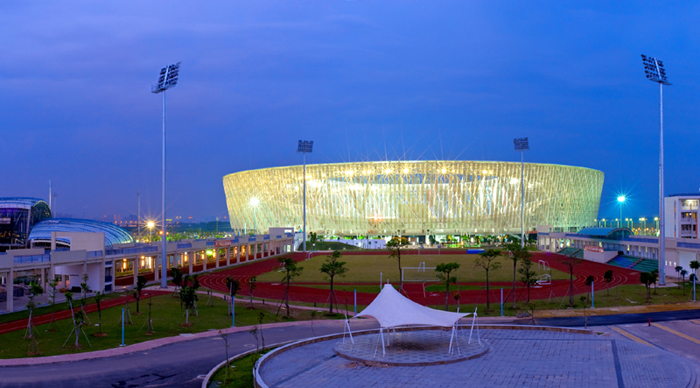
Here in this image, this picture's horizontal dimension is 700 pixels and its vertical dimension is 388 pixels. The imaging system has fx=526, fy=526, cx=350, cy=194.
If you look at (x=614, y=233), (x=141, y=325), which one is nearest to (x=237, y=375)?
(x=141, y=325)

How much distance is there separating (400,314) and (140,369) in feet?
31.3

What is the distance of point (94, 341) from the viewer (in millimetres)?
22766

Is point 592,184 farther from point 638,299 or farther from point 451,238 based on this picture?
point 638,299

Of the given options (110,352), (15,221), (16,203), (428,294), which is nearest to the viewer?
(110,352)

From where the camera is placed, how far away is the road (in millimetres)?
16938

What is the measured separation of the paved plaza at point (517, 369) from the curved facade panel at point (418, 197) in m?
88.5

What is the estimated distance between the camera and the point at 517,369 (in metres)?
17.2

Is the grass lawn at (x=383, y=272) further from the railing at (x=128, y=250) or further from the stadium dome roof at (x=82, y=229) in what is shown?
the stadium dome roof at (x=82, y=229)

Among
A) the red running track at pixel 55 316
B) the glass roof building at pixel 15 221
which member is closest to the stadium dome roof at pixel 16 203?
the glass roof building at pixel 15 221

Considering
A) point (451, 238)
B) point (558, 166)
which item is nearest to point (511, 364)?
point (451, 238)

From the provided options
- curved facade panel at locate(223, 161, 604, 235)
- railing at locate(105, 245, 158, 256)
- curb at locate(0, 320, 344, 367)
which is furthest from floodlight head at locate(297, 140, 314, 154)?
curb at locate(0, 320, 344, 367)

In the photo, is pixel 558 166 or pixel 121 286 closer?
pixel 121 286

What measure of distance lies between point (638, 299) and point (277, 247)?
200 feet

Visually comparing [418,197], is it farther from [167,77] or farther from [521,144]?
[167,77]
